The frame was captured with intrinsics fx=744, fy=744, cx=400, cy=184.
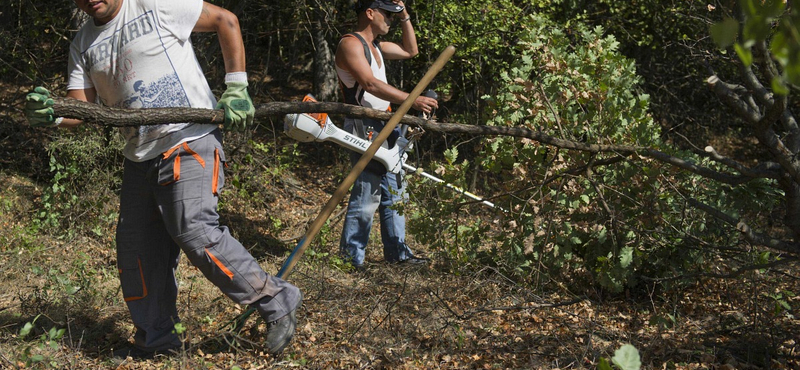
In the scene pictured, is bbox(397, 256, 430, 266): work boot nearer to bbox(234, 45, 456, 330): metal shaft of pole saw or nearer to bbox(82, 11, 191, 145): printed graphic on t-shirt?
bbox(234, 45, 456, 330): metal shaft of pole saw

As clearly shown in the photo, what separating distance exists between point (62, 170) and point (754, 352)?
16.3 ft

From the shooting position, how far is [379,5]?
15.4 ft

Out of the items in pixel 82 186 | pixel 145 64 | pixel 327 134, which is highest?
A: pixel 145 64

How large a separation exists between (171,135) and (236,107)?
0.98ft

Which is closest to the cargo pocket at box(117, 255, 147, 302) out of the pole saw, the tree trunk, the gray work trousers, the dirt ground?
the gray work trousers

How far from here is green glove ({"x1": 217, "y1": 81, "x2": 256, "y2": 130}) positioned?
3.12m

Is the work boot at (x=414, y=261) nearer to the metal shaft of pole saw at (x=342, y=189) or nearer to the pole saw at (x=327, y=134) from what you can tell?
the pole saw at (x=327, y=134)

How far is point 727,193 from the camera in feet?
12.4

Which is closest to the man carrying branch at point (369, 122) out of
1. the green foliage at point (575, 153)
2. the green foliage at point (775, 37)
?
the green foliage at point (575, 153)

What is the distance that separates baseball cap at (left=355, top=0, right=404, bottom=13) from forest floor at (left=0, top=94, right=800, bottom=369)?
62.5 inches

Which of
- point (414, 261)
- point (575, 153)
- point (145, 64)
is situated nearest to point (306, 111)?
point (145, 64)

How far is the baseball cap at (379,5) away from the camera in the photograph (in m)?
4.69

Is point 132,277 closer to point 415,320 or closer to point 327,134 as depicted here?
point 415,320

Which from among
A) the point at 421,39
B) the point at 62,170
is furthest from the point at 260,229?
the point at 421,39
